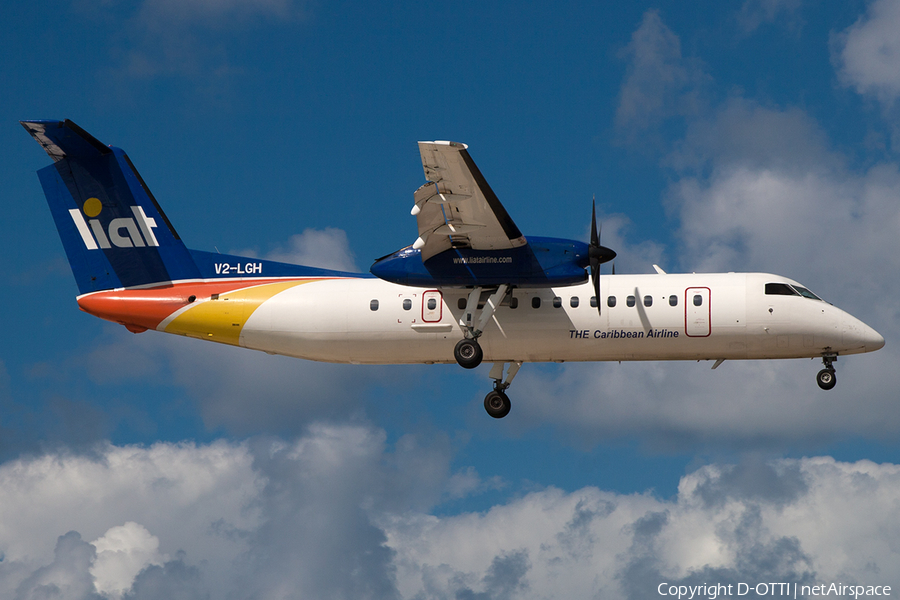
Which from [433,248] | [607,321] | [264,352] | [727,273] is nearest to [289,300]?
[264,352]

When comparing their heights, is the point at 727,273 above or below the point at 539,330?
above

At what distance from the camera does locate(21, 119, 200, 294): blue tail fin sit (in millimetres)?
27500

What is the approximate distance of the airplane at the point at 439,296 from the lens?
79.7 ft

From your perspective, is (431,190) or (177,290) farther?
(177,290)

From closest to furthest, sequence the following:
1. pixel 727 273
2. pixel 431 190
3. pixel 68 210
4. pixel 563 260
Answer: pixel 431 190
pixel 563 260
pixel 727 273
pixel 68 210

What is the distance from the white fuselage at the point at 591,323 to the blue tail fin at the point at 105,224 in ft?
12.5

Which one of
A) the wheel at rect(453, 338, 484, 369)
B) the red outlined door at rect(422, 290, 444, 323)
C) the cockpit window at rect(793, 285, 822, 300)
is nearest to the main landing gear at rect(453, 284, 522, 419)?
the wheel at rect(453, 338, 484, 369)

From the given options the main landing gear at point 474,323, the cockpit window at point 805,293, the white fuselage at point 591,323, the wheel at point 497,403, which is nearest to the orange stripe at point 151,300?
the white fuselage at point 591,323

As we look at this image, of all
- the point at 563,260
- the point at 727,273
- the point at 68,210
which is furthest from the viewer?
the point at 68,210

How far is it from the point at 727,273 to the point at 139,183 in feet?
54.6

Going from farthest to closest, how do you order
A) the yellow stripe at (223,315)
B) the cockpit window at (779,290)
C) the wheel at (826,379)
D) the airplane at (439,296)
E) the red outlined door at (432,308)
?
the yellow stripe at (223,315) → the red outlined door at (432,308) → the wheel at (826,379) → the cockpit window at (779,290) → the airplane at (439,296)

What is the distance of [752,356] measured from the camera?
1001 inches

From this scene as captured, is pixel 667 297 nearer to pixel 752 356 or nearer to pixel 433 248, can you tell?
pixel 752 356

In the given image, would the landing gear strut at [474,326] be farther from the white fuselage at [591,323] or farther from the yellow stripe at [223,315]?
the yellow stripe at [223,315]
